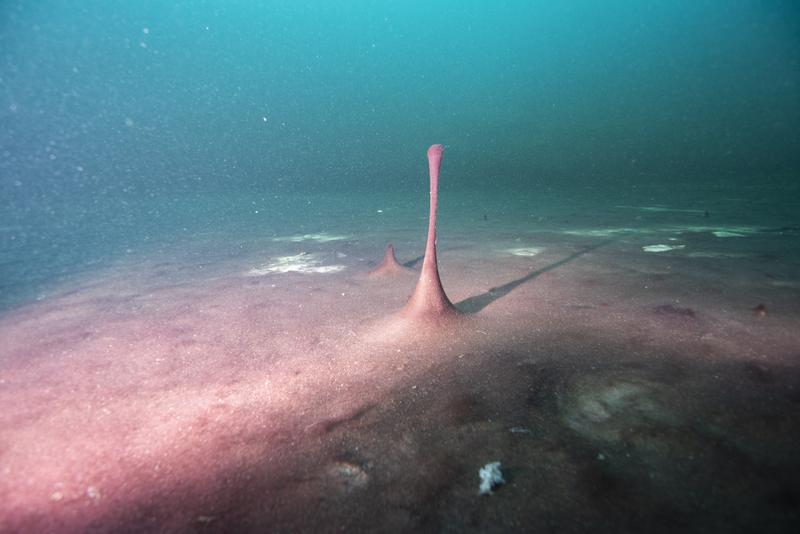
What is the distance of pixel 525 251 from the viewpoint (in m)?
14.1

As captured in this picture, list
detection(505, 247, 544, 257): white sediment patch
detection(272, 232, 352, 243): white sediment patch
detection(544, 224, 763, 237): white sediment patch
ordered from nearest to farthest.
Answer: detection(505, 247, 544, 257): white sediment patch, detection(544, 224, 763, 237): white sediment patch, detection(272, 232, 352, 243): white sediment patch

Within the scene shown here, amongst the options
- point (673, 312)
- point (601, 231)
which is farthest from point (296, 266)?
point (601, 231)

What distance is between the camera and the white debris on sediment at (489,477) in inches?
128

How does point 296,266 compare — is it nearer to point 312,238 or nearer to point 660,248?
point 312,238

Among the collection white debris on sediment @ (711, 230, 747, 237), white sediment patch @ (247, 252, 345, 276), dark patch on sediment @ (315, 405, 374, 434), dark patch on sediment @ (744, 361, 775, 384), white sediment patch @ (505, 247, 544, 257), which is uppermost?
white debris on sediment @ (711, 230, 747, 237)

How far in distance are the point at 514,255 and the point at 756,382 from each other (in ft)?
30.0

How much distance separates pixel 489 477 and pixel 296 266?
11.5 m

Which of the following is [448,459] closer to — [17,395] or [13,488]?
[13,488]

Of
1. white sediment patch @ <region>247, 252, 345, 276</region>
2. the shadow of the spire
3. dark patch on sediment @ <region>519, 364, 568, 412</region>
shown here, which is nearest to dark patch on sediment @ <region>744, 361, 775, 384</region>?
dark patch on sediment @ <region>519, 364, 568, 412</region>

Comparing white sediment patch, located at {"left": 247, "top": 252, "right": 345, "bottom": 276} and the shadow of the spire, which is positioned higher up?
the shadow of the spire

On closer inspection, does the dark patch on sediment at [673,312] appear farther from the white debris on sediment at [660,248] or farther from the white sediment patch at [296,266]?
the white sediment patch at [296,266]

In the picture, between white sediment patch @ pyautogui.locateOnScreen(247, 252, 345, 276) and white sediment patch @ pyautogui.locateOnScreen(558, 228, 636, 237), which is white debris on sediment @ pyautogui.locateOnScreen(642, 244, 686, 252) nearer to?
white sediment patch @ pyautogui.locateOnScreen(558, 228, 636, 237)

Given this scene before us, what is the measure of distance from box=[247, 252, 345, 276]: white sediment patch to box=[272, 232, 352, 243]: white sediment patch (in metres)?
4.57

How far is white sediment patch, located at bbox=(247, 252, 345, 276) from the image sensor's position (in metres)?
12.8
